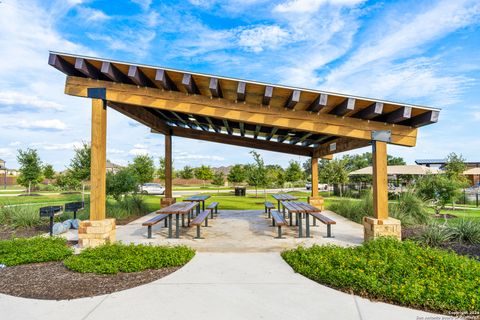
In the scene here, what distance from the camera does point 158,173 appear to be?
99.0ft

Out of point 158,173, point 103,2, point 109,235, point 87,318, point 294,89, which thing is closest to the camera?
A: point 87,318

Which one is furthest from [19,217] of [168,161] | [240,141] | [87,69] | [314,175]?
[314,175]

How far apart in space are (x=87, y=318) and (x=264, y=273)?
7.82 ft

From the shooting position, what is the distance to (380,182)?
5.98 meters

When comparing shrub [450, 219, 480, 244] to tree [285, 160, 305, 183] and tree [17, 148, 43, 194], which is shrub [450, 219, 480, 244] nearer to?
tree [285, 160, 305, 183]

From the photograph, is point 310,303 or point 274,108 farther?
point 274,108

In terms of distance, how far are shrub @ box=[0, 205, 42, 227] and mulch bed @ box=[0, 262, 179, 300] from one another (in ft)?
14.5

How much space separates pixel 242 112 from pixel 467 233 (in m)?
5.75

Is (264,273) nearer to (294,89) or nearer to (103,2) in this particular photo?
(294,89)

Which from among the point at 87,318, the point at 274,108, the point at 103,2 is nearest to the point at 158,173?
the point at 103,2

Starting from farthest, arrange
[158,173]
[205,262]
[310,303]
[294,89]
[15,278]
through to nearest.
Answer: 1. [158,173]
2. [294,89]
3. [205,262]
4. [15,278]
5. [310,303]

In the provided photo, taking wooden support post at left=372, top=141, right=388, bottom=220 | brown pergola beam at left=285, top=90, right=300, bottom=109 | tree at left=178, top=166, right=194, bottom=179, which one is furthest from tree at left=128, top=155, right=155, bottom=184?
tree at left=178, top=166, right=194, bottom=179

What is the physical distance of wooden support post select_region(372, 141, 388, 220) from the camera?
5.98 metres

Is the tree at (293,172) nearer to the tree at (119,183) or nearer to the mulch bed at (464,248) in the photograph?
the tree at (119,183)
